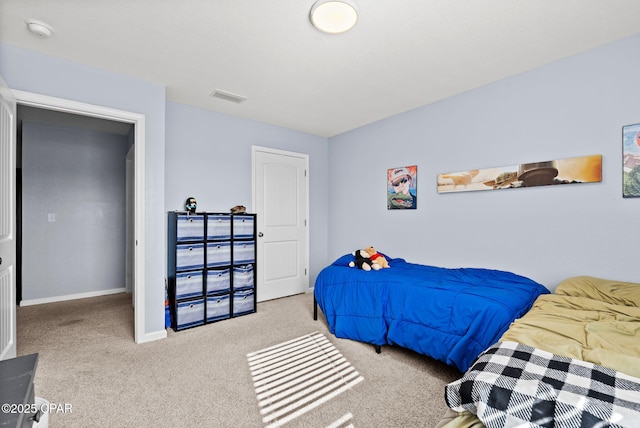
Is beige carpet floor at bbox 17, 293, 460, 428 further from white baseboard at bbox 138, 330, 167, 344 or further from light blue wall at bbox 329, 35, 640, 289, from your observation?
light blue wall at bbox 329, 35, 640, 289

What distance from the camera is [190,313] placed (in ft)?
10.2

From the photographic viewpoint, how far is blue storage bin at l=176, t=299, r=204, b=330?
9.96ft

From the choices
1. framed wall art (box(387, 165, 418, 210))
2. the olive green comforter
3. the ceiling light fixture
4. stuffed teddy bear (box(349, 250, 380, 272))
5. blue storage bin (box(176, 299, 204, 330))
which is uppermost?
the ceiling light fixture

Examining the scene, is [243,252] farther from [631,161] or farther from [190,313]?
[631,161]

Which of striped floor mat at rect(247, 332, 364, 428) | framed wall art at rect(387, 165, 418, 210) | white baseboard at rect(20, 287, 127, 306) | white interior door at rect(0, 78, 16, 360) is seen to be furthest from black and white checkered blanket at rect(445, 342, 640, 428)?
white baseboard at rect(20, 287, 127, 306)

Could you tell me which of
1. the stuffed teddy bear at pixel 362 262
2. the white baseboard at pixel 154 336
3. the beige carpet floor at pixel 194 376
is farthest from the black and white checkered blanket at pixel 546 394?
the white baseboard at pixel 154 336

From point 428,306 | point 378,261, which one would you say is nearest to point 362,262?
point 378,261

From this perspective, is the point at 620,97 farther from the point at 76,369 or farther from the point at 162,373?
the point at 76,369

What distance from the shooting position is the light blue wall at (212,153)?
344 centimetres

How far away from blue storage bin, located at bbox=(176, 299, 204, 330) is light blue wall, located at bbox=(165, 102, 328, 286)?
3.61 ft

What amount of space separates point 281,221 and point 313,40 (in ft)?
8.48

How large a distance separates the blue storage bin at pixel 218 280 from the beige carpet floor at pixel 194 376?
0.38 m

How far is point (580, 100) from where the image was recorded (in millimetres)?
2363

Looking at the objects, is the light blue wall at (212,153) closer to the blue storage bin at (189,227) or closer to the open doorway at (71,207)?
the blue storage bin at (189,227)
